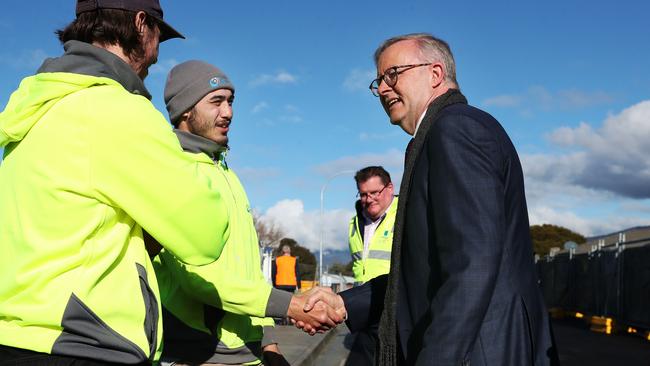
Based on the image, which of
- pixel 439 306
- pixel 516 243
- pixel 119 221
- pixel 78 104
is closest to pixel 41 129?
pixel 78 104

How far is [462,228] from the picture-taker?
245cm

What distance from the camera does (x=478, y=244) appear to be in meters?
2.42

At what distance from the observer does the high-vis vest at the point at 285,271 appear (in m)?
19.4

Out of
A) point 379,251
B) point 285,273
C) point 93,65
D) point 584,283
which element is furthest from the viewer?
point 584,283

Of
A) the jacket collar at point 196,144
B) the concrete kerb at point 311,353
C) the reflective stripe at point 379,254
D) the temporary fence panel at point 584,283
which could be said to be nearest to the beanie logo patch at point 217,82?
the jacket collar at point 196,144

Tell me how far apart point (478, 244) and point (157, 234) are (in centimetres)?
98

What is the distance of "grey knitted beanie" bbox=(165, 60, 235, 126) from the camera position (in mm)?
3607

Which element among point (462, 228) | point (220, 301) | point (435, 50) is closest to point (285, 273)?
point (220, 301)

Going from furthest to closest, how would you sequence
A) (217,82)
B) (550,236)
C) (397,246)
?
(550,236) → (217,82) → (397,246)

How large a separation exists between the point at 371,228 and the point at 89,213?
5056 mm

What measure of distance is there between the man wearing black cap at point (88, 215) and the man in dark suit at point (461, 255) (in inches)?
29.2

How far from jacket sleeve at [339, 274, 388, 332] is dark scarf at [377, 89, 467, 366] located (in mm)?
939

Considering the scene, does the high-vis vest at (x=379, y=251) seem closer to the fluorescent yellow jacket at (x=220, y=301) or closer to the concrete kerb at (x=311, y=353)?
the fluorescent yellow jacket at (x=220, y=301)

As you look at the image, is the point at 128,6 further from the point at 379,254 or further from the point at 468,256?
the point at 379,254
